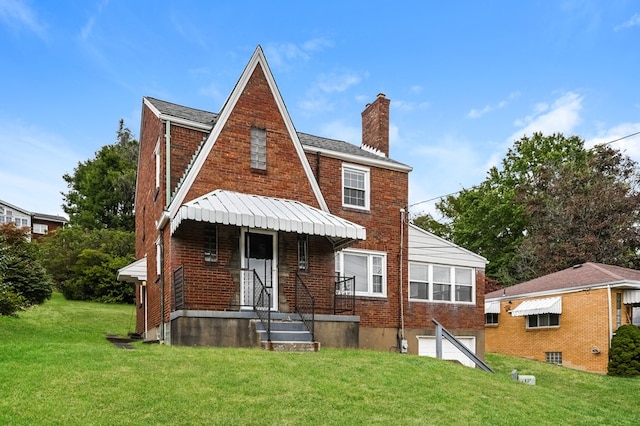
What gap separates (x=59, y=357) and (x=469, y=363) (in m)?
15.4

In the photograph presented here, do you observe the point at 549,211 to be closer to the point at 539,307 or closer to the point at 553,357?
the point at 539,307

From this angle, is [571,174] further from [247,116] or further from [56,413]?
[56,413]

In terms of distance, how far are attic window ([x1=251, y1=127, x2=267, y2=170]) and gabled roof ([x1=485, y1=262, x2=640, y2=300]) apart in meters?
14.4

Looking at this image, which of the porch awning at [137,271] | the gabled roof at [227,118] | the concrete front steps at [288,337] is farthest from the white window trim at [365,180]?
the porch awning at [137,271]

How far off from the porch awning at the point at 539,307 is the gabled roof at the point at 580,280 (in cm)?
52

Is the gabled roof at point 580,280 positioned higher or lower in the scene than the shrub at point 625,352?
higher

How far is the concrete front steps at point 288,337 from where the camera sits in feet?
→ 45.1

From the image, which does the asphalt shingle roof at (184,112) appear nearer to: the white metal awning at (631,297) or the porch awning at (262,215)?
the porch awning at (262,215)

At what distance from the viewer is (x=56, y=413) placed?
759 centimetres

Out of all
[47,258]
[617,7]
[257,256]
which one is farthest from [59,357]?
[47,258]

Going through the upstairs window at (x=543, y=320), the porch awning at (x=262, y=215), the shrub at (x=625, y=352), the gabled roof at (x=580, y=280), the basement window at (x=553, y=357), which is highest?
the porch awning at (x=262, y=215)

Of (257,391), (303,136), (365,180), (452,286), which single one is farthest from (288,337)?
(452,286)

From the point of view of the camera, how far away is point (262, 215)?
1451cm

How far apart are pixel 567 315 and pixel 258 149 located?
15401 millimetres
